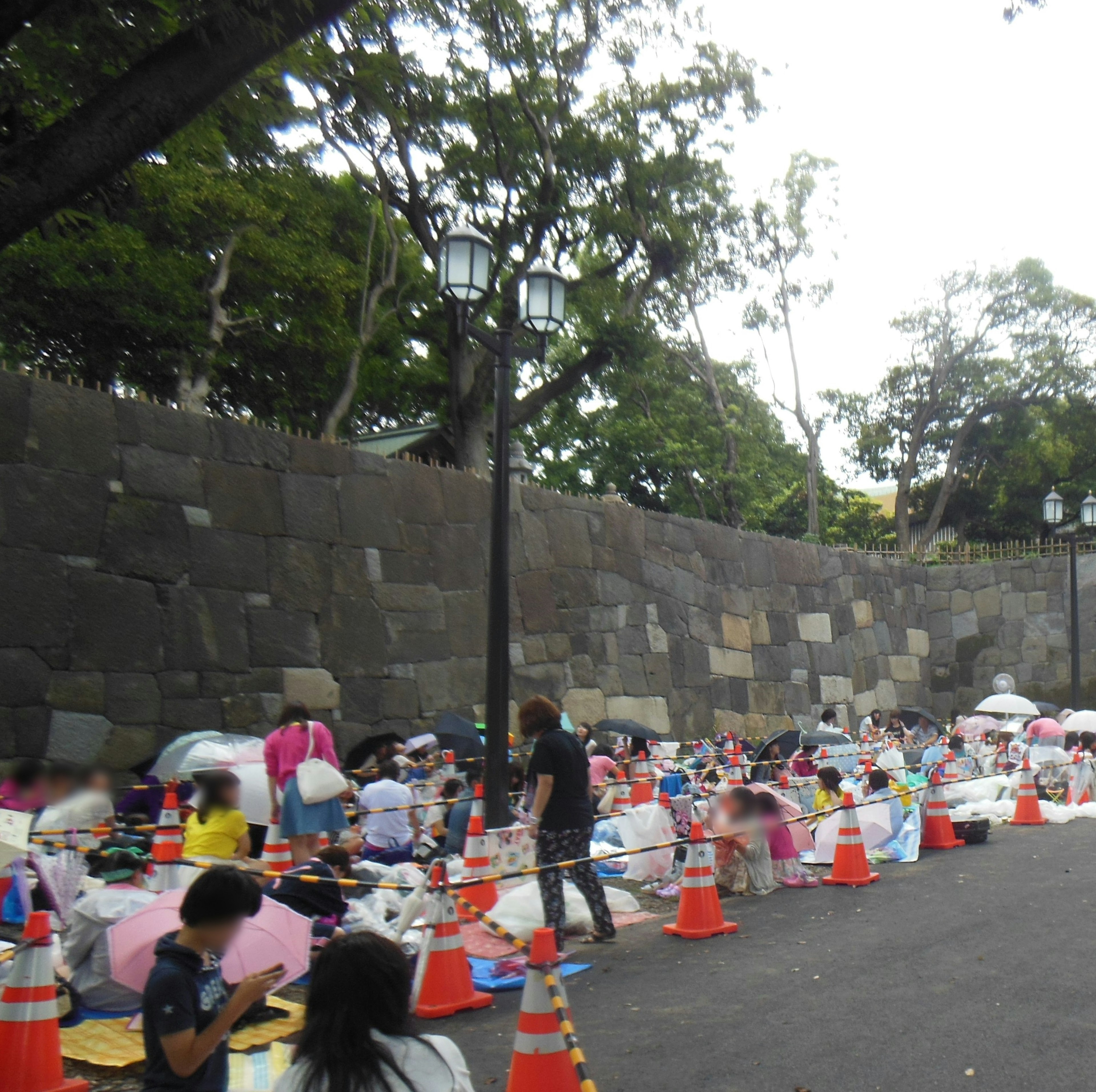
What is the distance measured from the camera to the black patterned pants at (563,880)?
6.64 m

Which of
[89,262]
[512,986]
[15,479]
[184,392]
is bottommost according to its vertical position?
[512,986]

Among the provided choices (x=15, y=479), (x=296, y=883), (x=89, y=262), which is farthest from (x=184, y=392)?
(x=296, y=883)

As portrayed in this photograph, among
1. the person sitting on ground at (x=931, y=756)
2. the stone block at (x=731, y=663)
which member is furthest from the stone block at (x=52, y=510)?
the stone block at (x=731, y=663)

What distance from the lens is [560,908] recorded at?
21.9ft

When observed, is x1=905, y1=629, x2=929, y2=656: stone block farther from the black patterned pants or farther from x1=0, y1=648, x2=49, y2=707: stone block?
the black patterned pants

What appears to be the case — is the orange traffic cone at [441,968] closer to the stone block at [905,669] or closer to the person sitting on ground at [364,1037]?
the person sitting on ground at [364,1037]

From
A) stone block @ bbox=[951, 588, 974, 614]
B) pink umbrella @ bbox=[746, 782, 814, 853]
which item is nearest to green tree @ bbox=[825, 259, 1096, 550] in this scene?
stone block @ bbox=[951, 588, 974, 614]

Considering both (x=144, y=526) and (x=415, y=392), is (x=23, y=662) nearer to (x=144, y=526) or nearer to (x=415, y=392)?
(x=144, y=526)

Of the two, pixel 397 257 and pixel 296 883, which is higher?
pixel 397 257

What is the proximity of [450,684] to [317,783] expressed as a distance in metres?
6.28

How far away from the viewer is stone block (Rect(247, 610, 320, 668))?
40.5ft

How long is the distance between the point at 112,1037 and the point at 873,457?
33905 millimetres

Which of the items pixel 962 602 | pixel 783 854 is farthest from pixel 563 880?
pixel 962 602

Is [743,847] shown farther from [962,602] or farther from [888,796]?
[962,602]
